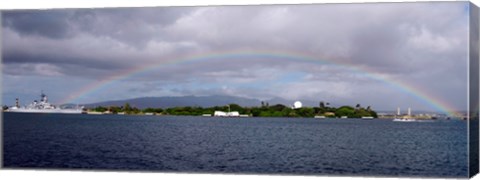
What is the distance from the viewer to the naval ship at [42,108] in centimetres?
2509

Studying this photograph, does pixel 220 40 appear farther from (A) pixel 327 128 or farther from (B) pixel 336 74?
(A) pixel 327 128

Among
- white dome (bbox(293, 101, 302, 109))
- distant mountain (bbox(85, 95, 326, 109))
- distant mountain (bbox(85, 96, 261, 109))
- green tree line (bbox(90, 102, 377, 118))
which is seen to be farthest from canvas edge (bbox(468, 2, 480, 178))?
distant mountain (bbox(85, 96, 261, 109))

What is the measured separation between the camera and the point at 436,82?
22.8 meters

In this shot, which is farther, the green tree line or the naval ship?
the green tree line

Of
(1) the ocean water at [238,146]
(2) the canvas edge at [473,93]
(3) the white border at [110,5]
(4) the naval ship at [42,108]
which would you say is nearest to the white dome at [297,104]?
(1) the ocean water at [238,146]

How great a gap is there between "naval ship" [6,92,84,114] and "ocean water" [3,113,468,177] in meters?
0.48

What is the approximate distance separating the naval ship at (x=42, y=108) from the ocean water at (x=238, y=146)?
18.8 inches

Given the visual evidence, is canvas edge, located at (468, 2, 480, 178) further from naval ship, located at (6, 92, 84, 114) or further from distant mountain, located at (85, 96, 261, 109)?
naval ship, located at (6, 92, 84, 114)

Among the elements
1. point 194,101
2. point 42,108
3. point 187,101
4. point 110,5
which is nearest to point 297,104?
point 194,101

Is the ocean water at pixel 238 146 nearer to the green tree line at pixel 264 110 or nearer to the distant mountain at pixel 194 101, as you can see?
the green tree line at pixel 264 110

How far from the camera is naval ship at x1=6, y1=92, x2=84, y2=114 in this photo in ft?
82.3

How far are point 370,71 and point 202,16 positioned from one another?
217 inches

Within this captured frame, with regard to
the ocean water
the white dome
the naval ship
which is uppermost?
the white dome

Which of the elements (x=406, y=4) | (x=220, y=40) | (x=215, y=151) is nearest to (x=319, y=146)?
(x=215, y=151)
